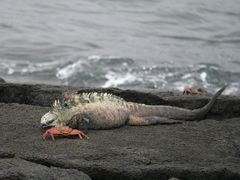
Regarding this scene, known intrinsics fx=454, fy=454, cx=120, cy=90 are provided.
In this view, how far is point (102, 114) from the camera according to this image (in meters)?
6.07

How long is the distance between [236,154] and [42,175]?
7.66ft

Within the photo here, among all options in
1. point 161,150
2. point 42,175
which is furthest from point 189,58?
point 42,175

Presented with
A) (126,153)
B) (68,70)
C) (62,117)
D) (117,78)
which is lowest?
(126,153)

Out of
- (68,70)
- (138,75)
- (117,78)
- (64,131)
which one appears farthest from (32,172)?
(68,70)

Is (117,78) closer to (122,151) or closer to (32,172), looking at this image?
(122,151)

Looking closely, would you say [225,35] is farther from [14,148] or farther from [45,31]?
[14,148]

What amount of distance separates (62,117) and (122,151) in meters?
1.27

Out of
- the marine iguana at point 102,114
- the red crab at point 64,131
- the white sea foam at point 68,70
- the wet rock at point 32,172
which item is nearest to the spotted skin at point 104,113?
the marine iguana at point 102,114

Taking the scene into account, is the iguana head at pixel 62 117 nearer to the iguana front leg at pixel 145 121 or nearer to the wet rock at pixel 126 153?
the wet rock at pixel 126 153

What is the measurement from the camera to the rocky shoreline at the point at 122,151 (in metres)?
4.59

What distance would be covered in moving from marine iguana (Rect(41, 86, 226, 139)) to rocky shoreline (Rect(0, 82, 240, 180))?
141 mm

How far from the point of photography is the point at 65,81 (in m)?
13.3

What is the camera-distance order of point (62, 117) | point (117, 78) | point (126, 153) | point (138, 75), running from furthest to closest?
point (138, 75) < point (117, 78) < point (62, 117) < point (126, 153)

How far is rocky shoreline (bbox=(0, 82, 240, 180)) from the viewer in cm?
459
